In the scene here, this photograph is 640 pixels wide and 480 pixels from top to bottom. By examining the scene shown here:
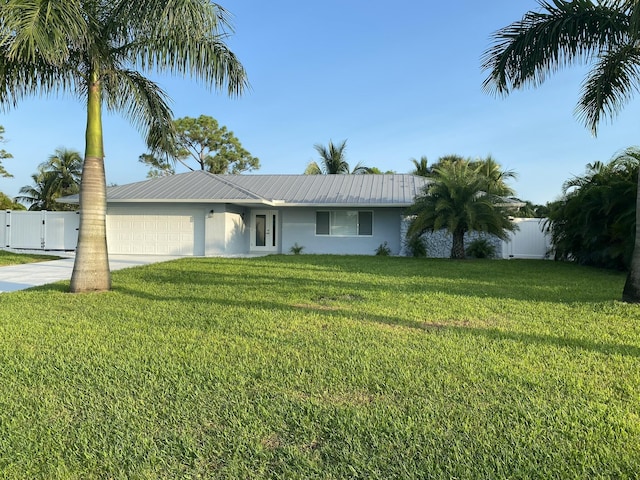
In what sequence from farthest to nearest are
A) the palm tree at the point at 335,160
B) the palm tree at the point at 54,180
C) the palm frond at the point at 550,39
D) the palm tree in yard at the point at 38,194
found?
the palm tree in yard at the point at 38,194 < the palm tree at the point at 54,180 < the palm tree at the point at 335,160 < the palm frond at the point at 550,39

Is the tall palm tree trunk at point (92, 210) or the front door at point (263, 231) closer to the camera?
the tall palm tree trunk at point (92, 210)

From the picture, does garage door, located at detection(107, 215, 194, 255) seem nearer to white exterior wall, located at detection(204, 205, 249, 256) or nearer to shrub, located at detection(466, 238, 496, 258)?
white exterior wall, located at detection(204, 205, 249, 256)

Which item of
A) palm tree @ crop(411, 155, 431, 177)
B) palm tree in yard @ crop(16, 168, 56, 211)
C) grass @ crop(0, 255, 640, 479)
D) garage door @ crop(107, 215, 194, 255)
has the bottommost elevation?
grass @ crop(0, 255, 640, 479)

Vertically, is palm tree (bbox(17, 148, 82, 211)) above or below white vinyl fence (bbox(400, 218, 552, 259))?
above

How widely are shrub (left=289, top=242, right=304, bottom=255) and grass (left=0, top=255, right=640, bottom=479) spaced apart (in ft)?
40.4

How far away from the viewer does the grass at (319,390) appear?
2377mm

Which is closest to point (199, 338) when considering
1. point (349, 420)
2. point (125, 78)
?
point (349, 420)

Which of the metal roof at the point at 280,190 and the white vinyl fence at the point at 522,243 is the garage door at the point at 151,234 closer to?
the metal roof at the point at 280,190

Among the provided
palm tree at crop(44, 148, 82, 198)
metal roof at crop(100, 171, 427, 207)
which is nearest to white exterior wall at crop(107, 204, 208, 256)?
metal roof at crop(100, 171, 427, 207)

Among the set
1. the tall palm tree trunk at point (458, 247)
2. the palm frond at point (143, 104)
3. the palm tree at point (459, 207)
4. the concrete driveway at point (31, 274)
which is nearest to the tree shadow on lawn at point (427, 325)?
the concrete driveway at point (31, 274)

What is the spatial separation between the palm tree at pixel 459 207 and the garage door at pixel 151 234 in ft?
31.4

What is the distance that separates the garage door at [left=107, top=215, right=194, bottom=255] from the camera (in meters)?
18.5

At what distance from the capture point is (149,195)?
18438mm

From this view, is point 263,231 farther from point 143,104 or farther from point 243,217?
point 143,104
